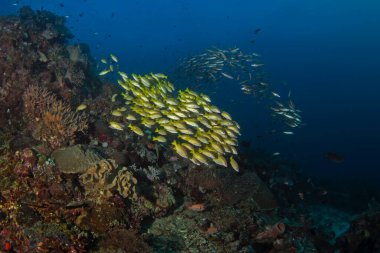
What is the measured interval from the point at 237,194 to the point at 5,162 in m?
6.70

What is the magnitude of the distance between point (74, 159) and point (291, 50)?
109 metres

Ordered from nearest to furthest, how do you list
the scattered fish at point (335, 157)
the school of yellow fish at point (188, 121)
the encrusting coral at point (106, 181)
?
the encrusting coral at point (106, 181), the school of yellow fish at point (188, 121), the scattered fish at point (335, 157)

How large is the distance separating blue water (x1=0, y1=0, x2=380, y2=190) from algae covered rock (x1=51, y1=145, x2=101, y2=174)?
14.6 m

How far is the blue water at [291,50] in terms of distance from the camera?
4203 cm

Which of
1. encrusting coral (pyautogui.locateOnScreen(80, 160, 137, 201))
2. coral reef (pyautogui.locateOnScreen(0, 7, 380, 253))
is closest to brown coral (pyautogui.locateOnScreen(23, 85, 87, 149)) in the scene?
coral reef (pyautogui.locateOnScreen(0, 7, 380, 253))

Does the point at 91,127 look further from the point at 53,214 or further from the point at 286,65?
the point at 286,65

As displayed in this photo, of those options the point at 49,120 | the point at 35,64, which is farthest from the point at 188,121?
the point at 35,64

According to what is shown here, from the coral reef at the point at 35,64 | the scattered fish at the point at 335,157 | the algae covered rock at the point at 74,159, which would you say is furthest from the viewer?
the scattered fish at the point at 335,157

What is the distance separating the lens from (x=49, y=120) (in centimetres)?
994

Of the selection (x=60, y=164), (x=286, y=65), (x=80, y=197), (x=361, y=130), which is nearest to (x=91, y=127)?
(x=60, y=164)

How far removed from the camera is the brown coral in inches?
384

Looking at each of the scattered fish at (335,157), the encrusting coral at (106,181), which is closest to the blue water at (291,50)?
the scattered fish at (335,157)

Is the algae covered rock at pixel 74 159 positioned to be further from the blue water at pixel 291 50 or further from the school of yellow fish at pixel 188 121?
the blue water at pixel 291 50

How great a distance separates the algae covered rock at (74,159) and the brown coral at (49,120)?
99 cm
